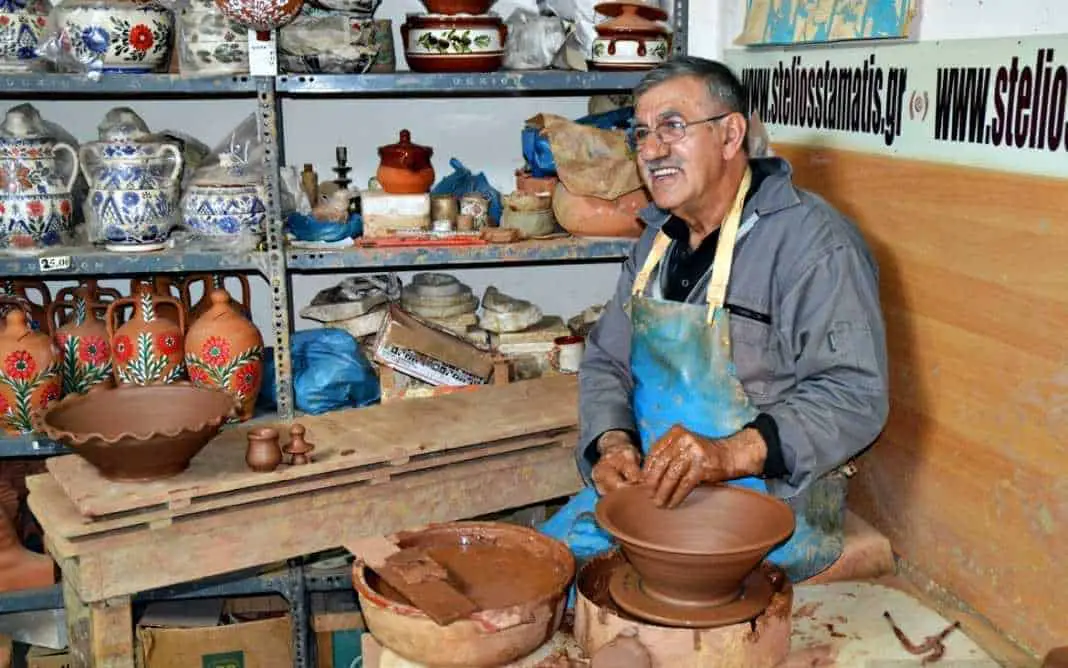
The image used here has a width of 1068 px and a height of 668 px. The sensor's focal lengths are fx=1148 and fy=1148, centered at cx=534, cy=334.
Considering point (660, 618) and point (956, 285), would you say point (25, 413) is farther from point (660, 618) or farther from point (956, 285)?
point (956, 285)

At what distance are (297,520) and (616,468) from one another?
101 cm

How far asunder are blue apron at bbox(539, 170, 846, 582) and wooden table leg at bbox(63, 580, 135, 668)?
1.13m

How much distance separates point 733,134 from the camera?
2682mm

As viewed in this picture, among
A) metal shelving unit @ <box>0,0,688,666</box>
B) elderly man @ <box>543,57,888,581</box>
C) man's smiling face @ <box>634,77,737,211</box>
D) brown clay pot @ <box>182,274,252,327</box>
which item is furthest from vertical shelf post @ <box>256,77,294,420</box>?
man's smiling face @ <box>634,77,737,211</box>

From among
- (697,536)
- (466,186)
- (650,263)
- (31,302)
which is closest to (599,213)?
(466,186)

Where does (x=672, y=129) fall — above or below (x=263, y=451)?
above

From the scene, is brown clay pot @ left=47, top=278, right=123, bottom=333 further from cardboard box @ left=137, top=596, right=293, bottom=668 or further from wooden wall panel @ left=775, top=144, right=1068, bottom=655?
wooden wall panel @ left=775, top=144, right=1068, bottom=655

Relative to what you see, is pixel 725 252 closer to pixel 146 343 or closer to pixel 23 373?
pixel 146 343

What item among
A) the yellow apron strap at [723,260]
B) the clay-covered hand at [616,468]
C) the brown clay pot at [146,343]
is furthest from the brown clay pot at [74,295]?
the yellow apron strap at [723,260]

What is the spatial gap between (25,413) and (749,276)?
2.22 metres

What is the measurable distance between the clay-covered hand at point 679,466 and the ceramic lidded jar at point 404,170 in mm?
1697

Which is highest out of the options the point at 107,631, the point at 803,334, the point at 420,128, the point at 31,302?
the point at 420,128

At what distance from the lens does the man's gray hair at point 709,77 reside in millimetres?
2643

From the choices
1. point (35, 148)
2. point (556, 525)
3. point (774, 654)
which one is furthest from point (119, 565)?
point (774, 654)
